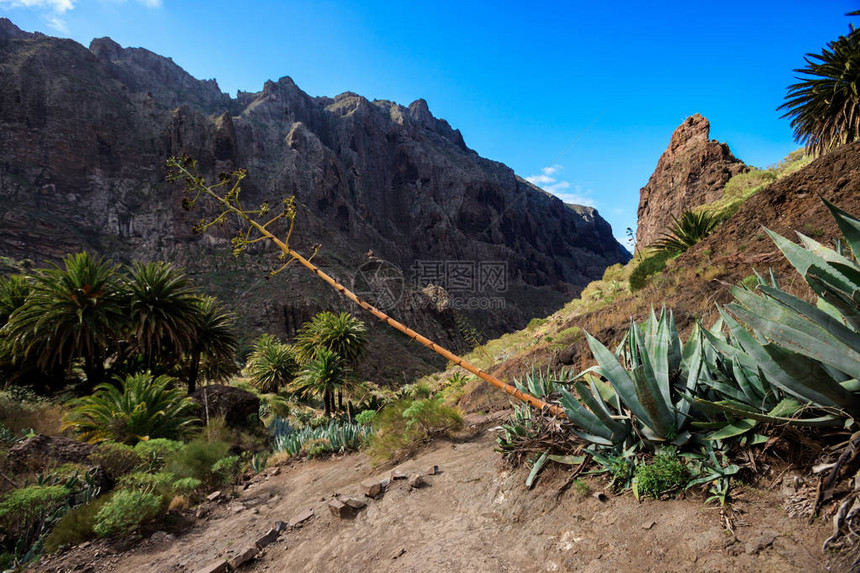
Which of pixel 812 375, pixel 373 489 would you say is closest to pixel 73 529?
pixel 373 489

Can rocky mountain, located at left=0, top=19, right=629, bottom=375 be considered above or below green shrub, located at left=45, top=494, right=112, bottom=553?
above

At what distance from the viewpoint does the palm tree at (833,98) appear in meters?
13.4

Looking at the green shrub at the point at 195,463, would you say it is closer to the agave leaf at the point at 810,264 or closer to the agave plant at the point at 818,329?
the agave plant at the point at 818,329

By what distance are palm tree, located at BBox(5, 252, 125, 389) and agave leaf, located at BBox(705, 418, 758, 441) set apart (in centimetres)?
1862

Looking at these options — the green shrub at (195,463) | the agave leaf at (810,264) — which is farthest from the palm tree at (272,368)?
the agave leaf at (810,264)

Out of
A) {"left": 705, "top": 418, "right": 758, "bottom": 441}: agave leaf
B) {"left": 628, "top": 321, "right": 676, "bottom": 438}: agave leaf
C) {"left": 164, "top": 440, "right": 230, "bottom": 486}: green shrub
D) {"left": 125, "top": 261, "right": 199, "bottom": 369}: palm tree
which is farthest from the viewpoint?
{"left": 125, "top": 261, "right": 199, "bottom": 369}: palm tree

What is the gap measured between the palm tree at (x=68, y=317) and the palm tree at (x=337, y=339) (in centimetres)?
853

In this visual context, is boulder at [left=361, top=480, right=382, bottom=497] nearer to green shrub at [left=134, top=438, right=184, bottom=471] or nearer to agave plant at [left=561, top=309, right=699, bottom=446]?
agave plant at [left=561, top=309, right=699, bottom=446]

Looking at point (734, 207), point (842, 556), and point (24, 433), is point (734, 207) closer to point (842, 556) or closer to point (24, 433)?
point (842, 556)

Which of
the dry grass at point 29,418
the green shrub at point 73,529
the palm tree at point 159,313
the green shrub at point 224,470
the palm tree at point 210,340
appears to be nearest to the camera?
the green shrub at point 73,529

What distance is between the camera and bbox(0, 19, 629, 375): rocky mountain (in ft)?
182

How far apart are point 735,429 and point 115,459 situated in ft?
30.3

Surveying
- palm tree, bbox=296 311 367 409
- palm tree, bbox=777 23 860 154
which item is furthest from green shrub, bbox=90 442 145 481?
palm tree, bbox=777 23 860 154

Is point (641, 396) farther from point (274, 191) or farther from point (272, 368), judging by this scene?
point (274, 191)
